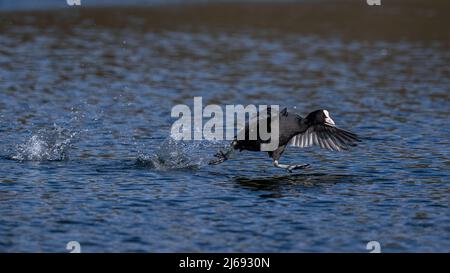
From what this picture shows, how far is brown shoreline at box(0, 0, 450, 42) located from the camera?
3055 centimetres

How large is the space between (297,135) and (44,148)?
3997mm

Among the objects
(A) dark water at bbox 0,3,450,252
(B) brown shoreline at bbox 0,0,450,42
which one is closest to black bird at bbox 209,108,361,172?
(A) dark water at bbox 0,3,450,252

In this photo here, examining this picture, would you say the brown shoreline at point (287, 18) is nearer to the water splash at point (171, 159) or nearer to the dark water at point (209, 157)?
the dark water at point (209, 157)

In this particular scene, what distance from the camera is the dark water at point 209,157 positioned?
31.8 ft

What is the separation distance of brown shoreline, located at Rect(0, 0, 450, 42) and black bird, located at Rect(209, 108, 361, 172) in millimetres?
16455

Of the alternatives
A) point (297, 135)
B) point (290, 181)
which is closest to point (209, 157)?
point (297, 135)

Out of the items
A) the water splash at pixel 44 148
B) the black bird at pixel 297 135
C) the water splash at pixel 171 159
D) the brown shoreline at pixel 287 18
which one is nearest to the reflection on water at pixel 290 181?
the black bird at pixel 297 135

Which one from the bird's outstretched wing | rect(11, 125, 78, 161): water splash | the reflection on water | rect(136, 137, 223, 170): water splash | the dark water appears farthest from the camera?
rect(11, 125, 78, 161): water splash

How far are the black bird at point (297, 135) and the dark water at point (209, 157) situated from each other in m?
0.38

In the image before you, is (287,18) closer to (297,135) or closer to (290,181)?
(297,135)

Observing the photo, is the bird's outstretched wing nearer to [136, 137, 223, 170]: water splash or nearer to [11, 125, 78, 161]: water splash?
[136, 137, 223, 170]: water splash

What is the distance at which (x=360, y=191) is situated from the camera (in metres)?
11.5

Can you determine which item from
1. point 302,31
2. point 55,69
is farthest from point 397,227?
point 302,31
